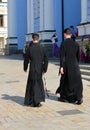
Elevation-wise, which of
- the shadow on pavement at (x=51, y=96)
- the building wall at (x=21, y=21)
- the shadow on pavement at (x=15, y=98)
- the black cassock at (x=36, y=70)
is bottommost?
the shadow on pavement at (x=15, y=98)

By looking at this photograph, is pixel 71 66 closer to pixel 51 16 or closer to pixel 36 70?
pixel 36 70

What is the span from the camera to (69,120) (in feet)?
25.3

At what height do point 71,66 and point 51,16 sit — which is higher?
point 51,16

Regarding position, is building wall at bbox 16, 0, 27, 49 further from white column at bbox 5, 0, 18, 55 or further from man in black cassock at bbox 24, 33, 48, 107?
man in black cassock at bbox 24, 33, 48, 107

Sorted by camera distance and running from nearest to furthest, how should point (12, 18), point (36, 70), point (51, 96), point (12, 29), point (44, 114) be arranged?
point (44, 114) → point (36, 70) → point (51, 96) → point (12, 18) → point (12, 29)

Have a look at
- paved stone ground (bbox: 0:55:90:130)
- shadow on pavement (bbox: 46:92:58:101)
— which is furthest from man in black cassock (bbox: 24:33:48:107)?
shadow on pavement (bbox: 46:92:58:101)

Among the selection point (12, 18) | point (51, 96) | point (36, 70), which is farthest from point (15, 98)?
point (12, 18)

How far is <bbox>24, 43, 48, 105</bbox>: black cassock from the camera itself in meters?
9.06

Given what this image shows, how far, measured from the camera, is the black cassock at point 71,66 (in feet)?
30.5

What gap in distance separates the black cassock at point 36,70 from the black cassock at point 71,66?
1.64ft

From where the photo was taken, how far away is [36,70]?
9.11 metres

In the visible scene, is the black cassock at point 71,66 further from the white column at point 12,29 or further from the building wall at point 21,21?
the building wall at point 21,21

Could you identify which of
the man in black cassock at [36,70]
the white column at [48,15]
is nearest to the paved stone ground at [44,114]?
the man in black cassock at [36,70]

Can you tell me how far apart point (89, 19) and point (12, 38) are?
15836 mm
